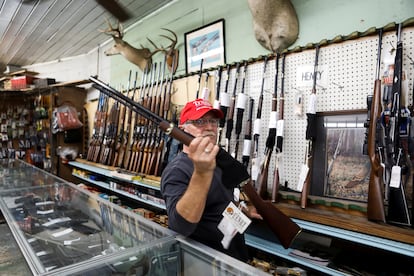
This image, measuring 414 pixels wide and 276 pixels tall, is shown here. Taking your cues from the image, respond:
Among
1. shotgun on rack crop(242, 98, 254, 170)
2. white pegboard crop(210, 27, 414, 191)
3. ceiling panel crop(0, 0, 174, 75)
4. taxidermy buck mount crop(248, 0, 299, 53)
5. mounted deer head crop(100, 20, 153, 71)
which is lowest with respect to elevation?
shotgun on rack crop(242, 98, 254, 170)

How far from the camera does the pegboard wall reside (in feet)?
4.91

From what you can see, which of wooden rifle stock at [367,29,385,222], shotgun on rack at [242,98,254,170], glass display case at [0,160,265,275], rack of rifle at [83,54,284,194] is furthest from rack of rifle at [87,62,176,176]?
wooden rifle stock at [367,29,385,222]

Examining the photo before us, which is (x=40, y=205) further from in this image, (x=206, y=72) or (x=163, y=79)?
(x=163, y=79)

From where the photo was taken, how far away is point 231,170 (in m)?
1.03

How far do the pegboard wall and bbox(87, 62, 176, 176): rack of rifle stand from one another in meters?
1.09

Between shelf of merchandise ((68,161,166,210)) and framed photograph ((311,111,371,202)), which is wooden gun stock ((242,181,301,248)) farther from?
shelf of merchandise ((68,161,166,210))

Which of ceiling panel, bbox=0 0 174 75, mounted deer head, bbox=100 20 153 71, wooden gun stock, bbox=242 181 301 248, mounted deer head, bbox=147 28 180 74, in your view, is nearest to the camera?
wooden gun stock, bbox=242 181 301 248

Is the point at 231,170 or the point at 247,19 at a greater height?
the point at 247,19

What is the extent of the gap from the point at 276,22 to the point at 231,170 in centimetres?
148

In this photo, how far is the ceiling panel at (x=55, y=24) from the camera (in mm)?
3256

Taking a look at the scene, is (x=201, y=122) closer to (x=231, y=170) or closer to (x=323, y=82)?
(x=231, y=170)

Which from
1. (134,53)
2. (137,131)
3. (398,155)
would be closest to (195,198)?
(398,155)

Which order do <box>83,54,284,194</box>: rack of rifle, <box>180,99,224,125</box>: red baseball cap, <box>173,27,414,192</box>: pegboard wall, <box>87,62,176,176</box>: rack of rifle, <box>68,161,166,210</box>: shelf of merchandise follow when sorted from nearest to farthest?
<box>180,99,224,125</box>: red baseball cap
<box>173,27,414,192</box>: pegboard wall
<box>83,54,284,194</box>: rack of rifle
<box>68,161,166,210</box>: shelf of merchandise
<box>87,62,176,176</box>: rack of rifle

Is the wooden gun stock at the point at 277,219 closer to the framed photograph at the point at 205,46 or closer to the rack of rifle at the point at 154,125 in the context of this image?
the rack of rifle at the point at 154,125
